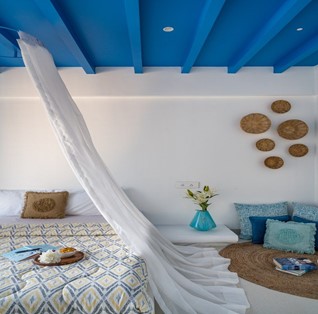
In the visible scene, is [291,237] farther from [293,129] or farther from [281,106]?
[281,106]

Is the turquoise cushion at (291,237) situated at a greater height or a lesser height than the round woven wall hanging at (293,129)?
lesser

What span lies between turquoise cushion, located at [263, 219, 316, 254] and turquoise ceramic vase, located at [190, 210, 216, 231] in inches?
25.7

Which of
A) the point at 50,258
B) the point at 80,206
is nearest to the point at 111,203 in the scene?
the point at 50,258

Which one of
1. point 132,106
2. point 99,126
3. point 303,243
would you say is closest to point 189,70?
point 132,106

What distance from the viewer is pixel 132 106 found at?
367 cm

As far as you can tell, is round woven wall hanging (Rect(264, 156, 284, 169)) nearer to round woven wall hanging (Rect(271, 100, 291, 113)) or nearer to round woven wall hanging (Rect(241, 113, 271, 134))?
round woven wall hanging (Rect(241, 113, 271, 134))

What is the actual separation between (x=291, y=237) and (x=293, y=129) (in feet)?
4.57

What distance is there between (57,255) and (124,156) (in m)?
1.92

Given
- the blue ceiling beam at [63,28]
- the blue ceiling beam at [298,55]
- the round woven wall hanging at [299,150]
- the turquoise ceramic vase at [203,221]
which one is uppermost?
the blue ceiling beam at [63,28]

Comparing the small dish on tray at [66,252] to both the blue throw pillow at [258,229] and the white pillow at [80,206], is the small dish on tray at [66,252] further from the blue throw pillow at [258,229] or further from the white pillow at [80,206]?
the blue throw pillow at [258,229]

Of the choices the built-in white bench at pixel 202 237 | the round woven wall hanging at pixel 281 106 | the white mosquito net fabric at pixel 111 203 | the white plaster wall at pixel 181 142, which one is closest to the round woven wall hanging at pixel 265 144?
the white plaster wall at pixel 181 142

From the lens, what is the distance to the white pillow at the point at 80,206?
330 centimetres

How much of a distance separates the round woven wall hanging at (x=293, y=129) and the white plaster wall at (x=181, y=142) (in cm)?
10

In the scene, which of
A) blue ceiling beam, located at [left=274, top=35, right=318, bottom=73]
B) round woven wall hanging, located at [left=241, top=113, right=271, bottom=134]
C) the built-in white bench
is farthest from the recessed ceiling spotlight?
the built-in white bench
